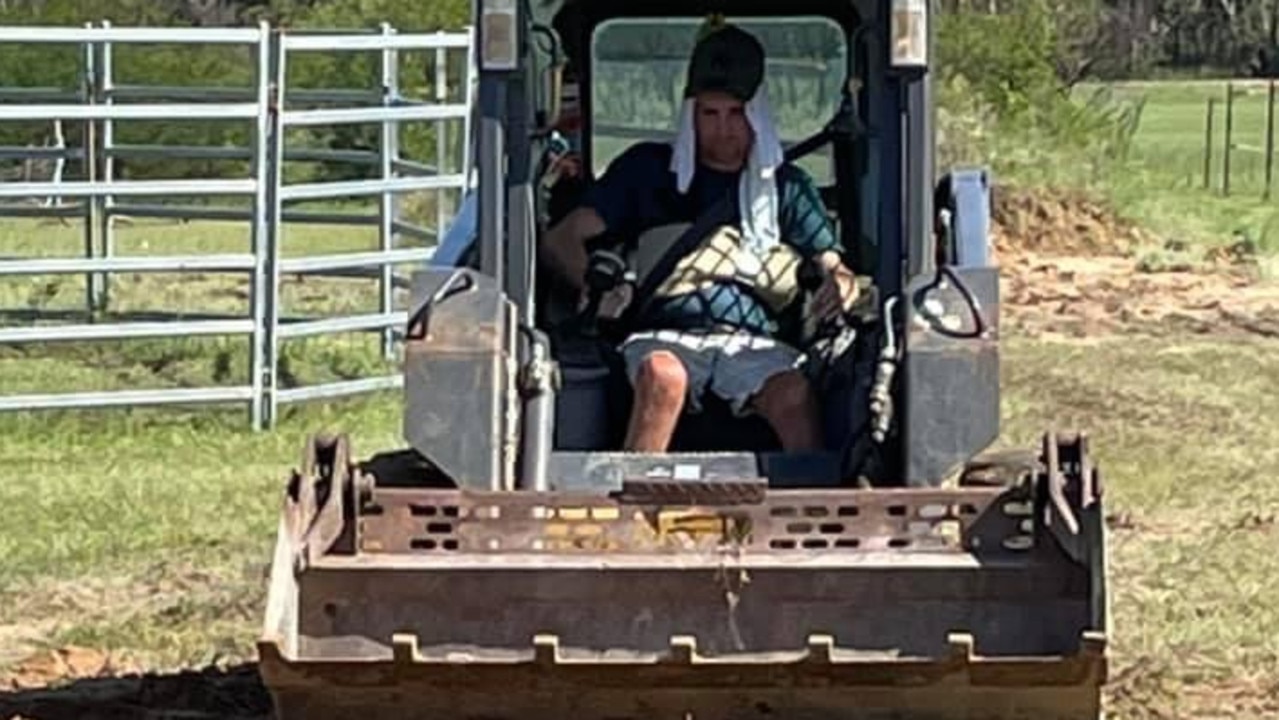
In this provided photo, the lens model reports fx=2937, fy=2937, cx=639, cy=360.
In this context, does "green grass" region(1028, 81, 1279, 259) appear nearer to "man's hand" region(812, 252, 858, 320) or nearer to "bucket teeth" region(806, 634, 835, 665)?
"man's hand" region(812, 252, 858, 320)

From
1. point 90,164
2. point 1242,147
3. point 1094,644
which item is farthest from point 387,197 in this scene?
point 1242,147

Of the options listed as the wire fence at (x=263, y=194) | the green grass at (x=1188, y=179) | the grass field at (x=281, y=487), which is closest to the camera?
the grass field at (x=281, y=487)

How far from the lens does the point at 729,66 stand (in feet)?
23.9

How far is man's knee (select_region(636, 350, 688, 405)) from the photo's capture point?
701 centimetres

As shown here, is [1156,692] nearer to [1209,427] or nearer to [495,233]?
[495,233]

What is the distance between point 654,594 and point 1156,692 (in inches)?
85.0

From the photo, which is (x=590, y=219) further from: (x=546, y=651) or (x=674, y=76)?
(x=546, y=651)

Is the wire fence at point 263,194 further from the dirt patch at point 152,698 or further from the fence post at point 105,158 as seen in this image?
the dirt patch at point 152,698

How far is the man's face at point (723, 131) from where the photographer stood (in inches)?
285

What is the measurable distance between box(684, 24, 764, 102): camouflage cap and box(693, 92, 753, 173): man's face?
0.10 feet

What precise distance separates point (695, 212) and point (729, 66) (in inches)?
14.6

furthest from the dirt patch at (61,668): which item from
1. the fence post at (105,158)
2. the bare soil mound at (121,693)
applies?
the fence post at (105,158)

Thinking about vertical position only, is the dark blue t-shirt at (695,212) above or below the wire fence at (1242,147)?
above

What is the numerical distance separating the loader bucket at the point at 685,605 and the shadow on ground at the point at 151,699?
1262 millimetres
